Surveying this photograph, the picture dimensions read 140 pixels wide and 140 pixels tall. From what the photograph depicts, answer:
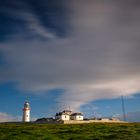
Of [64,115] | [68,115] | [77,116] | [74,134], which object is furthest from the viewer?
A: [68,115]

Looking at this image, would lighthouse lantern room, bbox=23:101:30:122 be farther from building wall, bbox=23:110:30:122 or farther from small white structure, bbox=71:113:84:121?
small white structure, bbox=71:113:84:121

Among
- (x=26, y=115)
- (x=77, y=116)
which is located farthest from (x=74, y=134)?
(x=77, y=116)


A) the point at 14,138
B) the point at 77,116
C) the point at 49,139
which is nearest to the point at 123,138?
the point at 49,139

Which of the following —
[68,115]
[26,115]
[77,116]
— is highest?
[68,115]

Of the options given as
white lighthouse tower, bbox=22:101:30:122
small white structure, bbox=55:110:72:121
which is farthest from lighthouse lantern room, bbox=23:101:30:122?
small white structure, bbox=55:110:72:121

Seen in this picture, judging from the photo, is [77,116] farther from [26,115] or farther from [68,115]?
[26,115]

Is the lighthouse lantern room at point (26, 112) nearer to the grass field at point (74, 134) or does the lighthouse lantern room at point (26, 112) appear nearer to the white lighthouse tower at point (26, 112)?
the white lighthouse tower at point (26, 112)

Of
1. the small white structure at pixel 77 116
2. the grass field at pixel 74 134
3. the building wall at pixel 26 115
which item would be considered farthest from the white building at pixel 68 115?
the grass field at pixel 74 134

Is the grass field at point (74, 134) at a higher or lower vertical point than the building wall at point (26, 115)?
lower

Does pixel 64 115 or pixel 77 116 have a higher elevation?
pixel 64 115

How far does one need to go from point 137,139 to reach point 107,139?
4.60m

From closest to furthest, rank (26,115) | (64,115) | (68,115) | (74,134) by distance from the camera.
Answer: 1. (74,134)
2. (26,115)
3. (64,115)
4. (68,115)

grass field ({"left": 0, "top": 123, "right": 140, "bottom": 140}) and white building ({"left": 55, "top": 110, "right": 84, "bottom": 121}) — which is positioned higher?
white building ({"left": 55, "top": 110, "right": 84, "bottom": 121})

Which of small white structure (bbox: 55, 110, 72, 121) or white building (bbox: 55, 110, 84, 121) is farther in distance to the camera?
white building (bbox: 55, 110, 84, 121)
